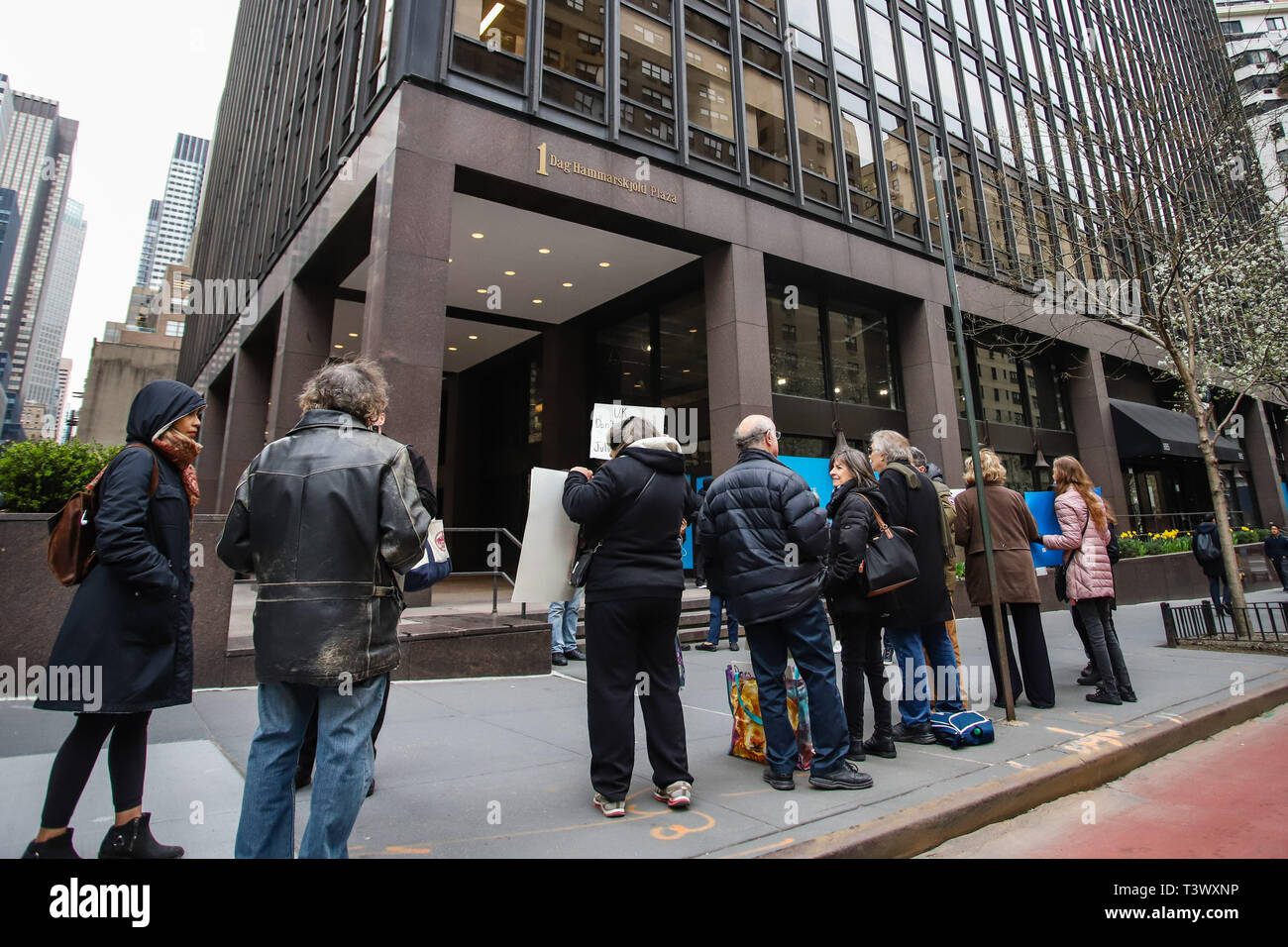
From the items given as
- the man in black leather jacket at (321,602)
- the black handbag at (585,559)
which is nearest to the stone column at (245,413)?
the black handbag at (585,559)

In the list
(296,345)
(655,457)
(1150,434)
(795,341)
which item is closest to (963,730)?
(655,457)

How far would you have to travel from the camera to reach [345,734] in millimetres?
2363

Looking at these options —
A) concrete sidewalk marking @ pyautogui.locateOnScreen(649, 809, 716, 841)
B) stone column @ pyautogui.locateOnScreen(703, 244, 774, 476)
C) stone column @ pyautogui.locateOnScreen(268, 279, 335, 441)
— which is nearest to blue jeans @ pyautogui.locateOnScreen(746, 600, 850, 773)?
concrete sidewalk marking @ pyautogui.locateOnScreen(649, 809, 716, 841)

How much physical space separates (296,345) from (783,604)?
1553 centimetres

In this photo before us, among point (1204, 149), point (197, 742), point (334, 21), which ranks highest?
point (334, 21)

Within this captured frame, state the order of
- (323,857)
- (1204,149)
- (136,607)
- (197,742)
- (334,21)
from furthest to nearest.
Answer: (334,21) → (1204,149) → (197,742) → (136,607) → (323,857)

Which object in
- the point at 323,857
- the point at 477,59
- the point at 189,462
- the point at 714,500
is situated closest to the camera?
the point at 323,857

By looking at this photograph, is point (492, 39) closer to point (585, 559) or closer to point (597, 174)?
point (597, 174)

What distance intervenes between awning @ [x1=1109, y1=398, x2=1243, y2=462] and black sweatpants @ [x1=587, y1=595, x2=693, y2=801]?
25.7m

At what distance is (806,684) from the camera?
384 cm

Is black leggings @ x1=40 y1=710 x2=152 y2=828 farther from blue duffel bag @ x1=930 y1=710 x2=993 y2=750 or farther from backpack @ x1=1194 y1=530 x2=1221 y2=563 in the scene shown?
backpack @ x1=1194 y1=530 x2=1221 y2=563

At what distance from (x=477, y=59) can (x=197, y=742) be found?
12.6 meters
